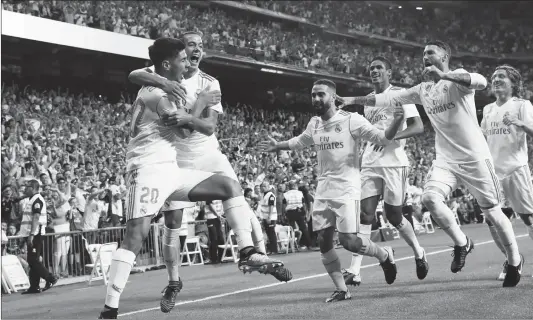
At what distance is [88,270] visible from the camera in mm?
14727

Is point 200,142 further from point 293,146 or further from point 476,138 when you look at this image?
point 476,138

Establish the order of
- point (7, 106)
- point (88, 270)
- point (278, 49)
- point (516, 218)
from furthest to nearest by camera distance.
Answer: point (278, 49) → point (516, 218) → point (7, 106) → point (88, 270)

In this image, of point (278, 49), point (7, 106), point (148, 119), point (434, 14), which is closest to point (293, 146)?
point (148, 119)

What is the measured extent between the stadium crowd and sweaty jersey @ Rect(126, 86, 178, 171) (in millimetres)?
8174

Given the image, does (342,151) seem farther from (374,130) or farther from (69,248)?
(69,248)

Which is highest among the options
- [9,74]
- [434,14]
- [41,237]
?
[434,14]

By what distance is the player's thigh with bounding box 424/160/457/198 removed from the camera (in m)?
7.71

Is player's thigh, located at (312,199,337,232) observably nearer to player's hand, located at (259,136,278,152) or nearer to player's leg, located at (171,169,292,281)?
player's hand, located at (259,136,278,152)

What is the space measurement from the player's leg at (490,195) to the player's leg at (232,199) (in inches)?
101

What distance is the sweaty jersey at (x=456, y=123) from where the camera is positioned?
7684 mm

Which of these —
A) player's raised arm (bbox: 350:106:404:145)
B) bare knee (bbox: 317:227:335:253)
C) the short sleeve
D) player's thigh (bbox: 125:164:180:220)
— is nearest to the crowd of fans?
the short sleeve

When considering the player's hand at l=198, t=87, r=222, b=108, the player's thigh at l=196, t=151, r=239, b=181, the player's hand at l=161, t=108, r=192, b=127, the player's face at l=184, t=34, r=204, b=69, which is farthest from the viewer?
the player's face at l=184, t=34, r=204, b=69

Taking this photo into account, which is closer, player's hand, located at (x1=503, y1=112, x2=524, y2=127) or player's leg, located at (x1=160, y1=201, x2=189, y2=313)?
player's leg, located at (x1=160, y1=201, x2=189, y2=313)

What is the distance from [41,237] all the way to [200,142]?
703 cm
